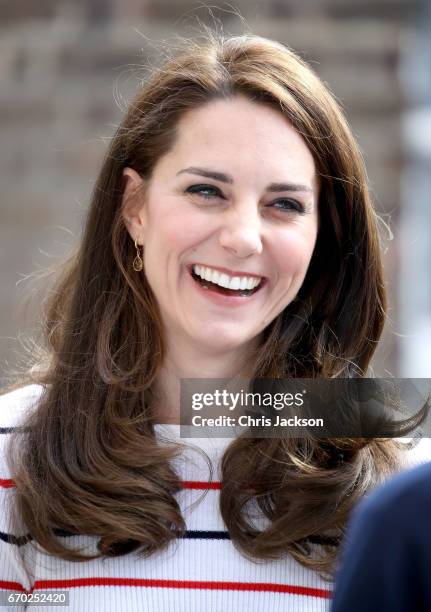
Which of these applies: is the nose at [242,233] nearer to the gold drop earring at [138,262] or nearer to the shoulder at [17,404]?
the gold drop earring at [138,262]

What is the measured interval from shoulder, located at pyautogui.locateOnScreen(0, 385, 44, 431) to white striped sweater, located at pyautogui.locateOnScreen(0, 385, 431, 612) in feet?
0.61

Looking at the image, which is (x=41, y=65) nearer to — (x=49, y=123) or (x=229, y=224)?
(x=49, y=123)

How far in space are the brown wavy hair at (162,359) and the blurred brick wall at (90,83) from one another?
2119 mm

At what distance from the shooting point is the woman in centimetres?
189

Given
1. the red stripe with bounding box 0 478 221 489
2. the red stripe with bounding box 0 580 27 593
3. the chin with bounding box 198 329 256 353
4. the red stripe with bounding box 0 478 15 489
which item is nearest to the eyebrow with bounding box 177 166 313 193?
the chin with bounding box 198 329 256 353

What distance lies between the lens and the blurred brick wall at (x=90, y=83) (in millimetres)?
4285

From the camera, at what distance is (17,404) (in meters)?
2.14

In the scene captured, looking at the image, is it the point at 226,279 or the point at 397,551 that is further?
the point at 226,279

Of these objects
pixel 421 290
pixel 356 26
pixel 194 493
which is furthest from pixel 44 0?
pixel 194 493

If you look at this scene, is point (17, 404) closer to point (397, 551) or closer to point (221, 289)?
point (221, 289)

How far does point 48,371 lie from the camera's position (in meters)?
2.18

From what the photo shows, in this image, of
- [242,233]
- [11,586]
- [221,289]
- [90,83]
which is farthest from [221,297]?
[90,83]

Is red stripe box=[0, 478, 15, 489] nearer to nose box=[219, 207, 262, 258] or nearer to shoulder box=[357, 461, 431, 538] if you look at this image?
nose box=[219, 207, 262, 258]

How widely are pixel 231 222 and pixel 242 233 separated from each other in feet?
0.12
